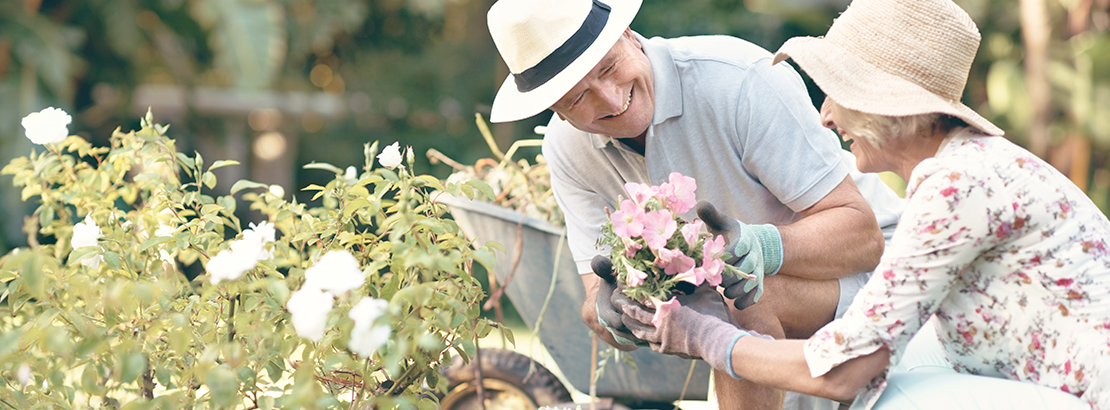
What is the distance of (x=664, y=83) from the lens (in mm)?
1730

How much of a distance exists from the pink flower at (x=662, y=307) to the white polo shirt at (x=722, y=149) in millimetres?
481

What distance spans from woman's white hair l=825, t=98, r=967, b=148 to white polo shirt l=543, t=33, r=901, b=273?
0.33 meters

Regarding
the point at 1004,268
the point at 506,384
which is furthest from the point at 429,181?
the point at 506,384

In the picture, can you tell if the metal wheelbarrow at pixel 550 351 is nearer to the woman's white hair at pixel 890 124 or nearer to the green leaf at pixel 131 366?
the woman's white hair at pixel 890 124

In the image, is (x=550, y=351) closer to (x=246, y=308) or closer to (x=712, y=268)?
(x=712, y=268)

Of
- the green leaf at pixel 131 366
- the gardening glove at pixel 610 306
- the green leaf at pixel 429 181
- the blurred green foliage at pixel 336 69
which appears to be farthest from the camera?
the blurred green foliage at pixel 336 69

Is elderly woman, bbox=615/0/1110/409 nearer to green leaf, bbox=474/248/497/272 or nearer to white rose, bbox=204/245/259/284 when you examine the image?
green leaf, bbox=474/248/497/272

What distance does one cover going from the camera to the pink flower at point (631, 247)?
1233mm

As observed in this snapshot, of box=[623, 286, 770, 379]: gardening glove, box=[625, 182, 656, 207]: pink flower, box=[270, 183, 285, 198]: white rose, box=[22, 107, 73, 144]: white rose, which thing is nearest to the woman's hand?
box=[623, 286, 770, 379]: gardening glove

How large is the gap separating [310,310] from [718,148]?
1.07m

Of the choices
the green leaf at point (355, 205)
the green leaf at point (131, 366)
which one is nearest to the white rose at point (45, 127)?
the green leaf at point (355, 205)

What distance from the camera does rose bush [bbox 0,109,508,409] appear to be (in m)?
0.97

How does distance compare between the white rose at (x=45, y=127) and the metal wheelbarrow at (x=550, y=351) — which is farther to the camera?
the metal wheelbarrow at (x=550, y=351)

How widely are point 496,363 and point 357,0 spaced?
4.55 metres
